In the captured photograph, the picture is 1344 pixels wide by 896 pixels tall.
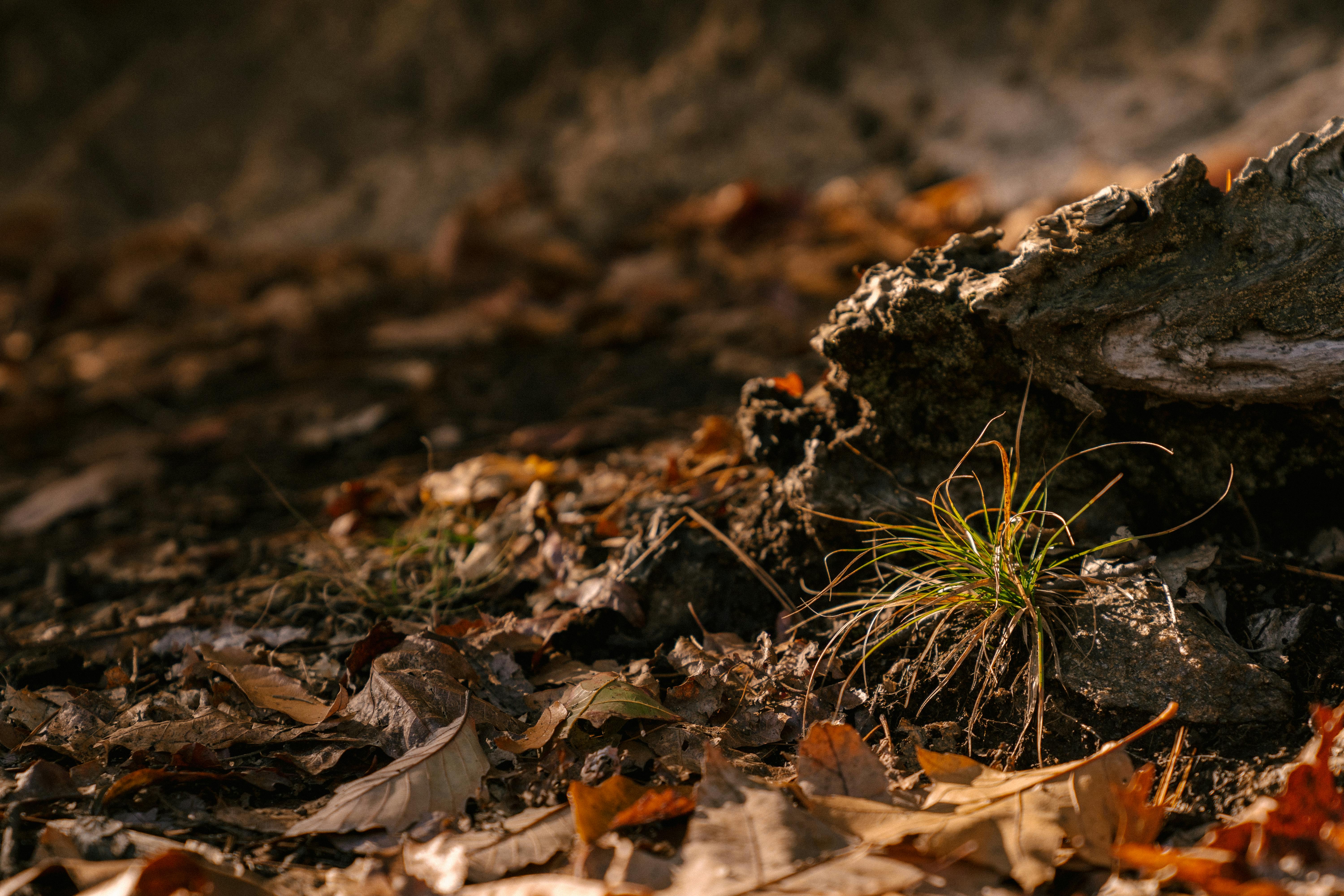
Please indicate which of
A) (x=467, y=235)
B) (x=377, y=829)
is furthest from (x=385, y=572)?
(x=467, y=235)

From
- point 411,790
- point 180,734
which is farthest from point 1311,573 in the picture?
point 180,734

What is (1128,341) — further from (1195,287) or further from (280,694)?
(280,694)

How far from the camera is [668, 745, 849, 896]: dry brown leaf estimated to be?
1032 mm

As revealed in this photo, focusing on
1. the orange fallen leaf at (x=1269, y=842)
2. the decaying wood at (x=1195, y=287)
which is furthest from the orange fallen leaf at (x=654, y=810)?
the decaying wood at (x=1195, y=287)

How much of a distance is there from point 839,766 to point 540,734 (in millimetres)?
500

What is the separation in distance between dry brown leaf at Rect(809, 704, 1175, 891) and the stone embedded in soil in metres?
0.12

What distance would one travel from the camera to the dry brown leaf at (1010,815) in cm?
107

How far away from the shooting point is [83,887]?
112 cm

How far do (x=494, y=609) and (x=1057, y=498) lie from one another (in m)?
1.22

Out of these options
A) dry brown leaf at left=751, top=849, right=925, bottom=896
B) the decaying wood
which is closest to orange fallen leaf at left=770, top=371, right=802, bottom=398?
the decaying wood

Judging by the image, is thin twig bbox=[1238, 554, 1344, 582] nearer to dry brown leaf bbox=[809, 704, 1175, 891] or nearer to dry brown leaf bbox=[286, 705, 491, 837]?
dry brown leaf bbox=[809, 704, 1175, 891]

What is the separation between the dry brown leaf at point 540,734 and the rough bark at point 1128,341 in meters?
0.64

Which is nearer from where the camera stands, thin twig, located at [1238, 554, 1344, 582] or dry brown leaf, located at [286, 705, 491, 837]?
dry brown leaf, located at [286, 705, 491, 837]

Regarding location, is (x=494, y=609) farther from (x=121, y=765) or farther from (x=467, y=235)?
(x=467, y=235)
